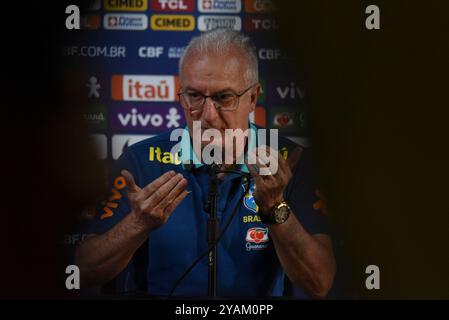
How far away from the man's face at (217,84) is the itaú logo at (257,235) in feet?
1.25

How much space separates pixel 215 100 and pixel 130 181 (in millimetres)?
443

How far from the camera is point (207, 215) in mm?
3164

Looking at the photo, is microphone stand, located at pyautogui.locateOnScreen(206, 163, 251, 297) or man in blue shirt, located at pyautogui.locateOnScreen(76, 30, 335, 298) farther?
man in blue shirt, located at pyautogui.locateOnScreen(76, 30, 335, 298)

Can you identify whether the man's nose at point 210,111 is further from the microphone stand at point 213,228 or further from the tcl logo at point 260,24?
the tcl logo at point 260,24

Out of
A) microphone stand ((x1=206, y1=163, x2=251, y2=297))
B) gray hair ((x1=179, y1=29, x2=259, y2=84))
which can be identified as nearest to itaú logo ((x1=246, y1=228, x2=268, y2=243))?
microphone stand ((x1=206, y1=163, x2=251, y2=297))

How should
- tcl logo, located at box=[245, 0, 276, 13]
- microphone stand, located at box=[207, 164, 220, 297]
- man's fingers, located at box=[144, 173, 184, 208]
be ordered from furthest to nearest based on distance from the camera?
tcl logo, located at box=[245, 0, 276, 13] < man's fingers, located at box=[144, 173, 184, 208] < microphone stand, located at box=[207, 164, 220, 297]

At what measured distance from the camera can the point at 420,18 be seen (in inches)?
131

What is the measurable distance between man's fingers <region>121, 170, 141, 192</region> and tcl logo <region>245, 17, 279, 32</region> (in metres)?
0.72

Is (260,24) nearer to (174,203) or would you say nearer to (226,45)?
(226,45)

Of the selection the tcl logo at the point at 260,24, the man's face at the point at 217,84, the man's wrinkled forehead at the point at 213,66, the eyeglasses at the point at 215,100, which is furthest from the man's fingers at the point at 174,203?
the tcl logo at the point at 260,24

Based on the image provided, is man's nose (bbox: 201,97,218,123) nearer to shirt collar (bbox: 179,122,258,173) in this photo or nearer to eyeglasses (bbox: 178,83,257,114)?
eyeglasses (bbox: 178,83,257,114)

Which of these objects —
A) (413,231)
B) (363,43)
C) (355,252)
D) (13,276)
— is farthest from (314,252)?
(13,276)

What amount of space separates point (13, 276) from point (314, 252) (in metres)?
1.16

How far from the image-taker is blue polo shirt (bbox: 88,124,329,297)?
3162 mm
